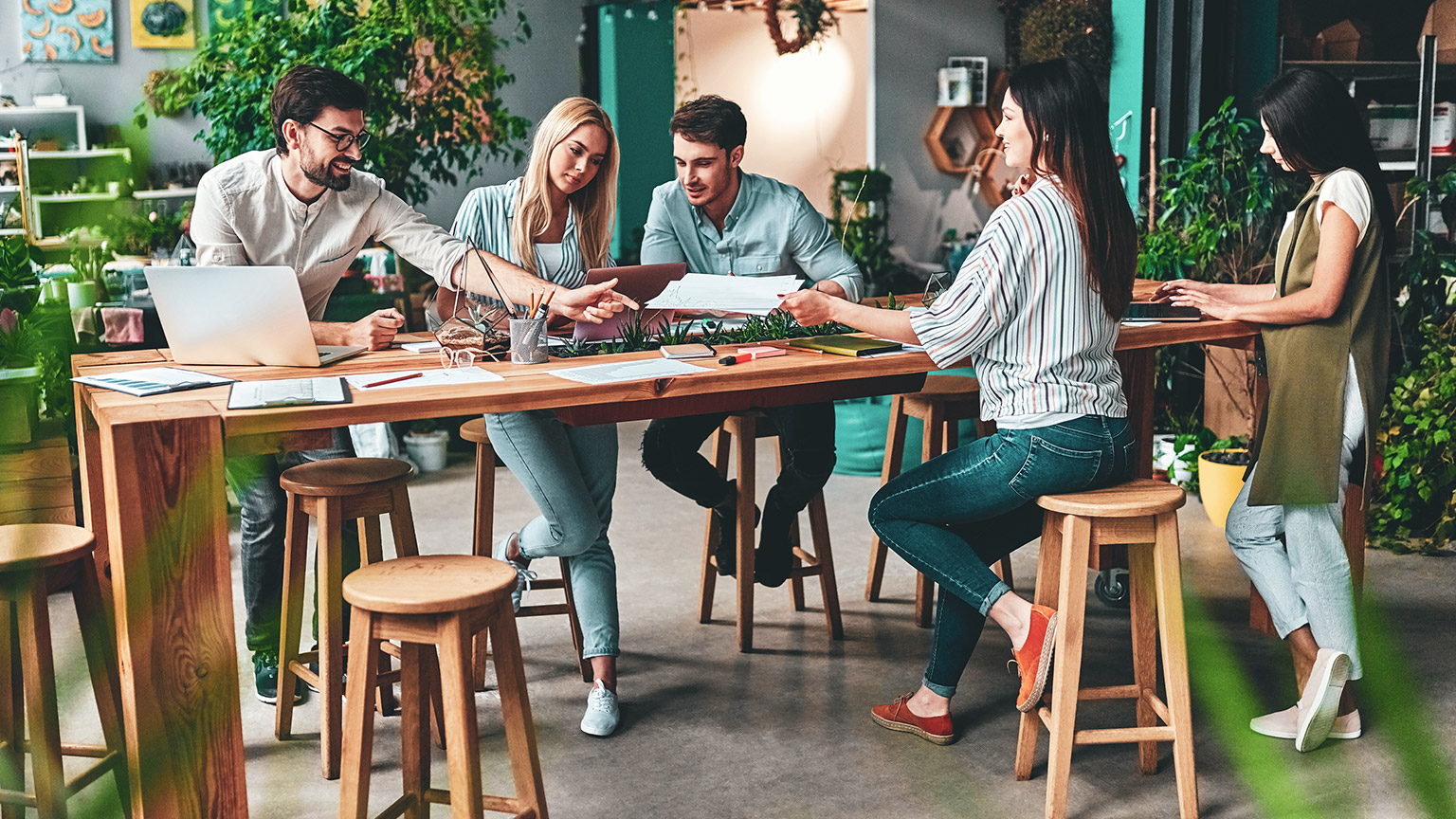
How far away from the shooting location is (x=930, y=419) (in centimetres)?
347

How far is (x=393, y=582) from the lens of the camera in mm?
2027

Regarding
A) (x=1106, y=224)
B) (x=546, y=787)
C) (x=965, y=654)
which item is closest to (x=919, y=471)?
(x=965, y=654)

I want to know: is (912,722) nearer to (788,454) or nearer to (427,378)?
(788,454)

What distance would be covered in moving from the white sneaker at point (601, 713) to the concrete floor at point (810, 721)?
0.10 feet

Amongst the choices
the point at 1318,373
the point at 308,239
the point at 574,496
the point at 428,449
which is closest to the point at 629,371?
the point at 574,496

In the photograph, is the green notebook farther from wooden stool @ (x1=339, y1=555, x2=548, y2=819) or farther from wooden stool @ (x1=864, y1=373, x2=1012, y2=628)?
wooden stool @ (x1=339, y1=555, x2=548, y2=819)

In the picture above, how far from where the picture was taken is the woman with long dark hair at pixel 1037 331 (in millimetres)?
2418

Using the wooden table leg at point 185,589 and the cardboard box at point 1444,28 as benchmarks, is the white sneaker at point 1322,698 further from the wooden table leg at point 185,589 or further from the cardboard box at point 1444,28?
the cardboard box at point 1444,28

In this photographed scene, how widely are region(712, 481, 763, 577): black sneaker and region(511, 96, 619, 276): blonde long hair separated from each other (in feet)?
2.30

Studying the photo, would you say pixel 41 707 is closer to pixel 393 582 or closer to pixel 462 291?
pixel 393 582

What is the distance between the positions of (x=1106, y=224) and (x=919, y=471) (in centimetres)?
63

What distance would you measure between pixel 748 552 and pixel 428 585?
4.38ft

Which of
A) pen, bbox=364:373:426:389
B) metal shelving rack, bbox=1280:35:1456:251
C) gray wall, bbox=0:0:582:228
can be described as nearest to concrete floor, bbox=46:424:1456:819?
pen, bbox=364:373:426:389

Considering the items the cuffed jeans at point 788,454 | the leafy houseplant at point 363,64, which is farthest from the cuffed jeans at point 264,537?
the leafy houseplant at point 363,64
